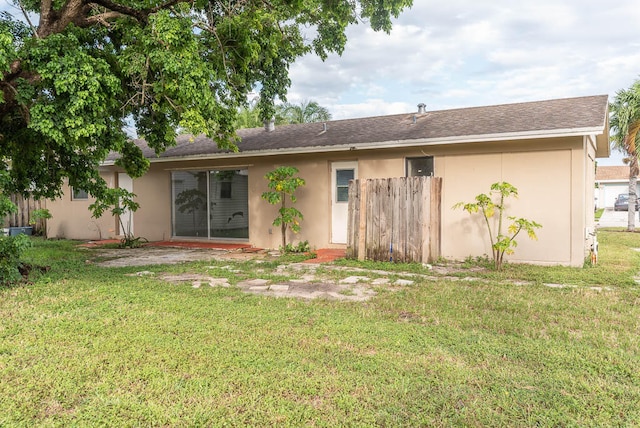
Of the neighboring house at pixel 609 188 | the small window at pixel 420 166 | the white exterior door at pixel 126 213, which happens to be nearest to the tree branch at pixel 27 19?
the white exterior door at pixel 126 213

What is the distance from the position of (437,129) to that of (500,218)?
8.11ft

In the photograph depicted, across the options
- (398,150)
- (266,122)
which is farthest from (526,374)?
(266,122)

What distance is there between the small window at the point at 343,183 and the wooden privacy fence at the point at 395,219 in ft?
4.47

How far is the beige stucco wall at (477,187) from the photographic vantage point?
7.21 meters

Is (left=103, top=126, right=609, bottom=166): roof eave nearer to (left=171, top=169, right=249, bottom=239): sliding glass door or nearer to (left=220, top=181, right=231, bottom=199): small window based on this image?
(left=171, top=169, right=249, bottom=239): sliding glass door

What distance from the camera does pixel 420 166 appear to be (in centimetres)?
858

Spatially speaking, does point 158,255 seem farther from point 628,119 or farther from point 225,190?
point 628,119

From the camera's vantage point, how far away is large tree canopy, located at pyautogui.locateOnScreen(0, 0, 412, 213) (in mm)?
4973

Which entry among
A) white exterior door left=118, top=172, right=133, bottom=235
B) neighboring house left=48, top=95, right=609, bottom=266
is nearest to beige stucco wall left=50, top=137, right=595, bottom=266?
neighboring house left=48, top=95, right=609, bottom=266

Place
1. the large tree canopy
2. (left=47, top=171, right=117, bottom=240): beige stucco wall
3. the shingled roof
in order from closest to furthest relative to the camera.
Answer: the large tree canopy
the shingled roof
(left=47, top=171, right=117, bottom=240): beige stucco wall

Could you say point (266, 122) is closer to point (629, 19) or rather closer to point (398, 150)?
point (398, 150)

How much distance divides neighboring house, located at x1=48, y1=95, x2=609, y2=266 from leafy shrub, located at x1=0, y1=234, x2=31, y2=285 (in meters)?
5.14

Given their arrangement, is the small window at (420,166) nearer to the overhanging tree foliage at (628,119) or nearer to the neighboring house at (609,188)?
the overhanging tree foliage at (628,119)

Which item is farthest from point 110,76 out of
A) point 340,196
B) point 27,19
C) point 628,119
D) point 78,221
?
point 628,119
